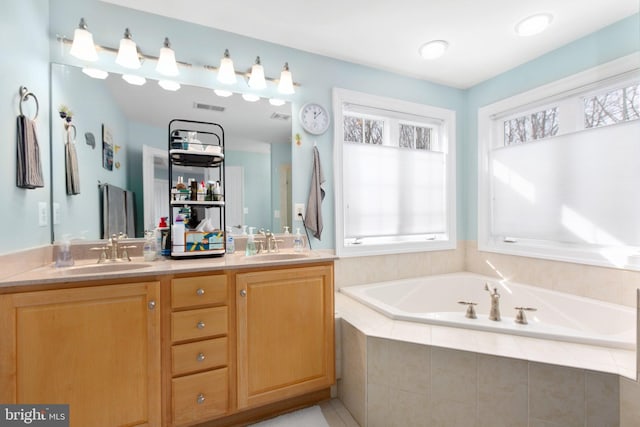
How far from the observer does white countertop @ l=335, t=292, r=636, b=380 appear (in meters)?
1.29

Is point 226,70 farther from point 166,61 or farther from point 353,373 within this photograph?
point 353,373

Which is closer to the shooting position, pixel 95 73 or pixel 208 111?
pixel 95 73

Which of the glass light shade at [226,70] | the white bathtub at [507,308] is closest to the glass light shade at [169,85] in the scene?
the glass light shade at [226,70]

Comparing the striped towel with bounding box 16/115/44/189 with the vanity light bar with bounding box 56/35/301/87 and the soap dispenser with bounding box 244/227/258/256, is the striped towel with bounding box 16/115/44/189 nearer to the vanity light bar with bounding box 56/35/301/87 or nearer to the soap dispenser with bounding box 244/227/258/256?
the vanity light bar with bounding box 56/35/301/87

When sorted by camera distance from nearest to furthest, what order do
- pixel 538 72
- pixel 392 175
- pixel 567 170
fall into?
1. pixel 567 170
2. pixel 538 72
3. pixel 392 175

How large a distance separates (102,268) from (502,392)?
6.84ft

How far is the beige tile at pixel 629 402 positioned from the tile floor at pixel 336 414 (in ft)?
3.95

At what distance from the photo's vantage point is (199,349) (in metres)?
1.45

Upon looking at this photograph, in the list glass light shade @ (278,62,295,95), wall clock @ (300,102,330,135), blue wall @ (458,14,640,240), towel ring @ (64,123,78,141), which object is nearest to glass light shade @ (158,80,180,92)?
towel ring @ (64,123,78,141)

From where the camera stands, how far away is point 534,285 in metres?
2.44

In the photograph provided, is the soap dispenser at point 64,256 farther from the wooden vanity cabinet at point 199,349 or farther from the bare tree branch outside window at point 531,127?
the bare tree branch outside window at point 531,127

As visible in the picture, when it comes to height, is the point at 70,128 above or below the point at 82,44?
below

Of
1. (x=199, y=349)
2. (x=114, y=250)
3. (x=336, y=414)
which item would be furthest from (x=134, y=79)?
(x=336, y=414)

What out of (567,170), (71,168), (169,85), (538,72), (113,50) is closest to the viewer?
(71,168)
